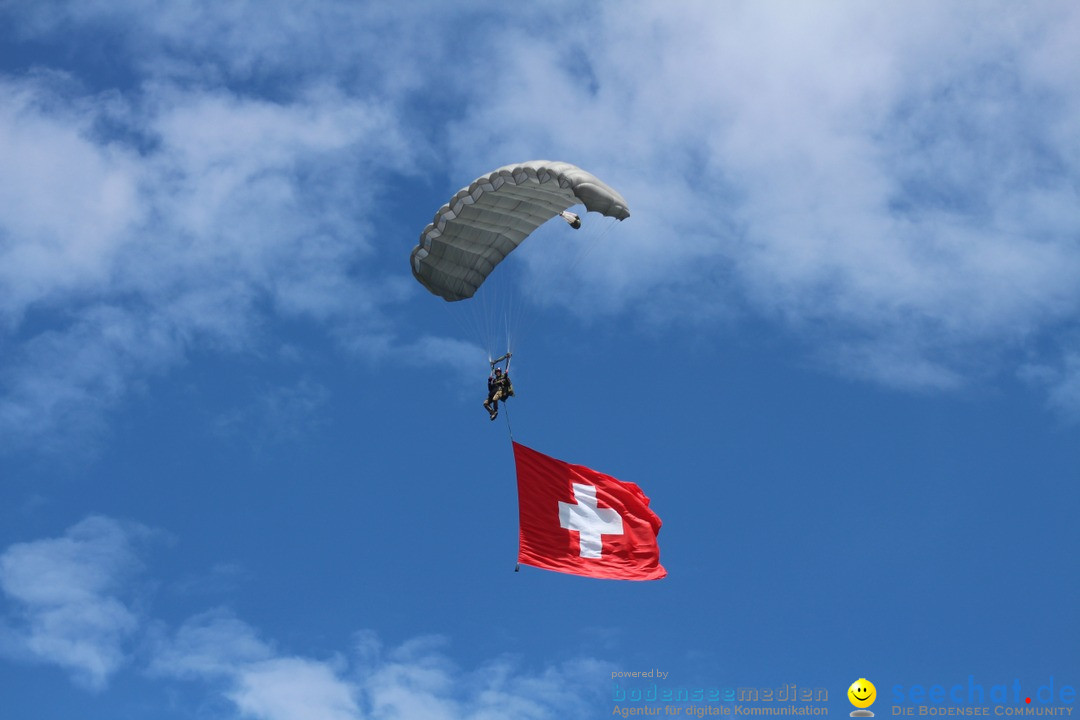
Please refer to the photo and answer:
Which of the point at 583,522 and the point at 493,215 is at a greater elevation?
the point at 493,215

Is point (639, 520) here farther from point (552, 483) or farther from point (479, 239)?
point (479, 239)

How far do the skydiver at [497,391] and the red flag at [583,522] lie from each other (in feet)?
3.06

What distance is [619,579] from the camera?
33.7 meters

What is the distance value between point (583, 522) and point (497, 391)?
11.4 ft

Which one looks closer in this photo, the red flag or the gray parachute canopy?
the gray parachute canopy

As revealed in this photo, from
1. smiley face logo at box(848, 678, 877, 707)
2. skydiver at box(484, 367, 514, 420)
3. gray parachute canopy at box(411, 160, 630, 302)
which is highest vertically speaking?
gray parachute canopy at box(411, 160, 630, 302)

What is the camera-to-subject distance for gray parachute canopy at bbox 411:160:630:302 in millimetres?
31375

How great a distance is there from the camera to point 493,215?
3409cm

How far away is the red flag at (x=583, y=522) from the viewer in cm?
3322

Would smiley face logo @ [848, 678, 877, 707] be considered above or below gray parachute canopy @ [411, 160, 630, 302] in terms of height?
below

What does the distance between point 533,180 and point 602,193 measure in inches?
61.3

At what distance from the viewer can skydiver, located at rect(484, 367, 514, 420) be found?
3366 cm

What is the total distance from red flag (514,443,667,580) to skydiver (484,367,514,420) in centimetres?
93

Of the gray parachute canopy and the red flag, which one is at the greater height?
the gray parachute canopy
